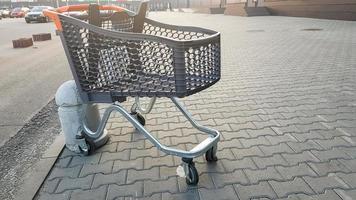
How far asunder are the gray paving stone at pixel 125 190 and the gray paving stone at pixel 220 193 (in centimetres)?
48

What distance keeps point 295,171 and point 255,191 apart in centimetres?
48

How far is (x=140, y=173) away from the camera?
2629mm

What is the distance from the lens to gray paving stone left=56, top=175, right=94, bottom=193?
96.2 inches

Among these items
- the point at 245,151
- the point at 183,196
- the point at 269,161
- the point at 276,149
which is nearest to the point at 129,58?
the point at 183,196

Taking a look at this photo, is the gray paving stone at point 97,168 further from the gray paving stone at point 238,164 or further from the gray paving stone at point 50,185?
the gray paving stone at point 238,164

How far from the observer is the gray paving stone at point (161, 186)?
2393 millimetres

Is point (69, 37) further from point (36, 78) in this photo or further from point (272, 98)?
point (36, 78)

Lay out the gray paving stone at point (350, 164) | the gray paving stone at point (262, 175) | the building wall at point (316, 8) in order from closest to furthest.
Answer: the gray paving stone at point (262, 175) < the gray paving stone at point (350, 164) < the building wall at point (316, 8)

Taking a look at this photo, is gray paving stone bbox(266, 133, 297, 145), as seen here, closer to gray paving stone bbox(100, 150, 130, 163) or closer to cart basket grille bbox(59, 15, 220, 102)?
cart basket grille bbox(59, 15, 220, 102)

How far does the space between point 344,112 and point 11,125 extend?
411cm

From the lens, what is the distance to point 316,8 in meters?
17.6

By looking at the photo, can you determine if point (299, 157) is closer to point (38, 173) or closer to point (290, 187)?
point (290, 187)

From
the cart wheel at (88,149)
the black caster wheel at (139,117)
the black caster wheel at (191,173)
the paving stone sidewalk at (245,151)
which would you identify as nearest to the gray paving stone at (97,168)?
the paving stone sidewalk at (245,151)

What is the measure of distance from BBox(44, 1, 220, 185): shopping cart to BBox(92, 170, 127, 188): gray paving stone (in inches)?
15.4
